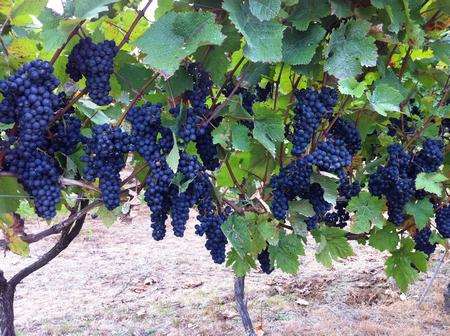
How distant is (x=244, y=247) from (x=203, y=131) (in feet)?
2.15

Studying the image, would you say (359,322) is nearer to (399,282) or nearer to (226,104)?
(399,282)

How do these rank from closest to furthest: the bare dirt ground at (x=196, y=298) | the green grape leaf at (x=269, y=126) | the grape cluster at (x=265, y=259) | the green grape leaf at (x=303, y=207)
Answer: the green grape leaf at (x=269, y=126) → the green grape leaf at (x=303, y=207) → the grape cluster at (x=265, y=259) → the bare dirt ground at (x=196, y=298)

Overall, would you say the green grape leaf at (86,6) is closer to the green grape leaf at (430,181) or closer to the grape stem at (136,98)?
the grape stem at (136,98)

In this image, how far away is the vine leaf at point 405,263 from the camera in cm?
296

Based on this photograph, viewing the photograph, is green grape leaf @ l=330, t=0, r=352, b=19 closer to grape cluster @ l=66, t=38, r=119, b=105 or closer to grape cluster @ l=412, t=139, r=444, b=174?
grape cluster @ l=66, t=38, r=119, b=105

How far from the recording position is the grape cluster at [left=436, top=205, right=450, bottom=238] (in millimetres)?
2625

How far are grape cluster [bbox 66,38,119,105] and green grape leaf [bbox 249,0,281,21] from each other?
462 millimetres

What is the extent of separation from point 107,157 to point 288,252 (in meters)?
1.20

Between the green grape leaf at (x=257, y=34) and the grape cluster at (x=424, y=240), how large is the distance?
5.63 ft

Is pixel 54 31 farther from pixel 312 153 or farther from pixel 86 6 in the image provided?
pixel 312 153

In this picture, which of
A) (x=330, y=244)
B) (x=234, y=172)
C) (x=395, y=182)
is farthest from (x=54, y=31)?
(x=330, y=244)

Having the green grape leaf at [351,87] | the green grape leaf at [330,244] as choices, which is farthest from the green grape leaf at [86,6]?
the green grape leaf at [330,244]

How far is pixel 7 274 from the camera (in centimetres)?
790

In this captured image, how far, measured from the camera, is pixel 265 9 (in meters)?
1.50
